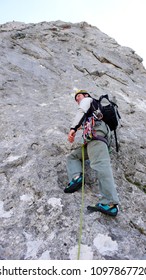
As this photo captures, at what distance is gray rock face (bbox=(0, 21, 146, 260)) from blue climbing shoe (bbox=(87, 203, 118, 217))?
133mm

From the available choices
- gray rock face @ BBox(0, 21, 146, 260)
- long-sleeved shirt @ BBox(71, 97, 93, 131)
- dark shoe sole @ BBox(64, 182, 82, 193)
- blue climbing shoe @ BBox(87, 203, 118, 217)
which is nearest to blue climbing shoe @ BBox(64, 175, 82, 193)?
dark shoe sole @ BBox(64, 182, 82, 193)

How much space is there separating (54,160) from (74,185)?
1195mm

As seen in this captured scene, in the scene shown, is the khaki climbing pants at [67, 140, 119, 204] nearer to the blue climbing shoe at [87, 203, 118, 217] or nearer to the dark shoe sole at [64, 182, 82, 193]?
the blue climbing shoe at [87, 203, 118, 217]

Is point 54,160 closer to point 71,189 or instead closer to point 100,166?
point 71,189

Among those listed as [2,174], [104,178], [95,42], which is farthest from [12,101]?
[95,42]

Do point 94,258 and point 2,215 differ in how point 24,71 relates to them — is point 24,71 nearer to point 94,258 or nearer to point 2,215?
point 2,215

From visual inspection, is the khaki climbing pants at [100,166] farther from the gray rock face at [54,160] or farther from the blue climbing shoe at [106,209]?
the gray rock face at [54,160]

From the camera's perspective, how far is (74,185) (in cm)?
545

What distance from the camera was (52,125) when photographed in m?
7.93

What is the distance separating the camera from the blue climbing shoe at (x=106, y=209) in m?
4.85

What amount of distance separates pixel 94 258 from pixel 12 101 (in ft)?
22.2

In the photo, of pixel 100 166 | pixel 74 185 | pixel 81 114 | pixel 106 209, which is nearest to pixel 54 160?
pixel 74 185

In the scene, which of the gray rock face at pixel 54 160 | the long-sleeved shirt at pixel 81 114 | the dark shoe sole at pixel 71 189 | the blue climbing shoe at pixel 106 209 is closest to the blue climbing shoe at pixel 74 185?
the dark shoe sole at pixel 71 189

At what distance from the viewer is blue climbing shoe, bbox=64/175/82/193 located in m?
5.42
